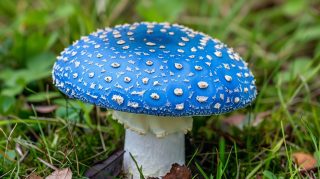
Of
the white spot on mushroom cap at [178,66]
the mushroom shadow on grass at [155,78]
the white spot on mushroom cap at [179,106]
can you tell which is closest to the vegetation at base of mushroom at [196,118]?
the mushroom shadow on grass at [155,78]

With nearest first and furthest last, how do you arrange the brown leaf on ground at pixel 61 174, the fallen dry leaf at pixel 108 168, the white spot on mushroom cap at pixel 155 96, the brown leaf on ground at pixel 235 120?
the white spot on mushroom cap at pixel 155 96
the brown leaf on ground at pixel 61 174
the fallen dry leaf at pixel 108 168
the brown leaf on ground at pixel 235 120

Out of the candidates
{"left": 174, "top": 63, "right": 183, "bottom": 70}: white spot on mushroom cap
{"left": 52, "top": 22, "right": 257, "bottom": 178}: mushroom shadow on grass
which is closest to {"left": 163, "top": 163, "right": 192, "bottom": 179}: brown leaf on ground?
{"left": 52, "top": 22, "right": 257, "bottom": 178}: mushroom shadow on grass

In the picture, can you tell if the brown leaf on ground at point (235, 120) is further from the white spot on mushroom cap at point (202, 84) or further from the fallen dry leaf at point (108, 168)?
the white spot on mushroom cap at point (202, 84)

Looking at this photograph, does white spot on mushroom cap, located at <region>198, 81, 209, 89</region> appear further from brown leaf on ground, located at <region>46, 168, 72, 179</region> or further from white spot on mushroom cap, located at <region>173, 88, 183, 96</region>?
brown leaf on ground, located at <region>46, 168, 72, 179</region>

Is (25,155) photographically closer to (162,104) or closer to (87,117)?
(87,117)

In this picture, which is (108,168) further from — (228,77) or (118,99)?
(228,77)
